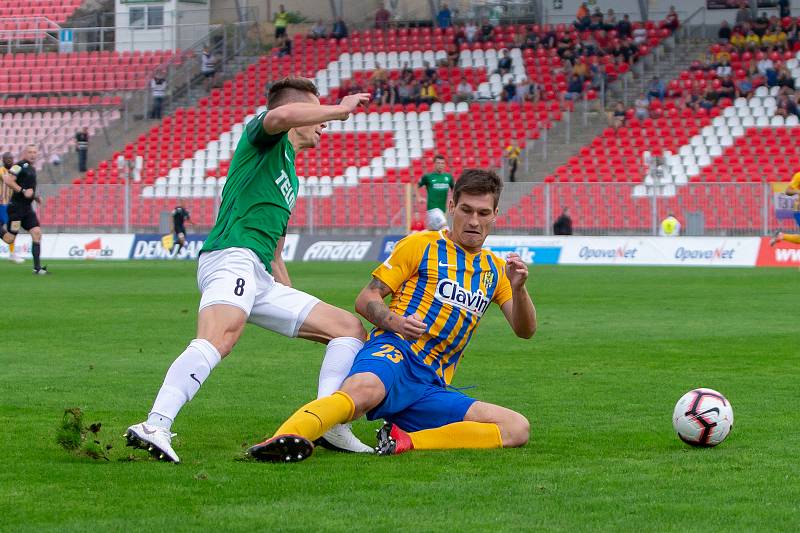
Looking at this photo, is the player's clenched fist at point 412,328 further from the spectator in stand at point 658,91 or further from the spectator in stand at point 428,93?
the spectator in stand at point 428,93

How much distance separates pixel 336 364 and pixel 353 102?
1457 mm

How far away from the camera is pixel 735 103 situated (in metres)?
37.9

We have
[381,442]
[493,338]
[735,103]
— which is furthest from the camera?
[735,103]

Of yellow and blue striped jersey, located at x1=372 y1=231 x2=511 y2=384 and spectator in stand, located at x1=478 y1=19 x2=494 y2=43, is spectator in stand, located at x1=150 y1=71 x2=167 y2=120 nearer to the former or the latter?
spectator in stand, located at x1=478 y1=19 x2=494 y2=43

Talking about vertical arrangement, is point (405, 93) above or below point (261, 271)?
below

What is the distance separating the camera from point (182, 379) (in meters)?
6.41

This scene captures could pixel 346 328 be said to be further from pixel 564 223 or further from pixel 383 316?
pixel 564 223

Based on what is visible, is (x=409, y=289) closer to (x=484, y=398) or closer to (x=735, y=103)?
(x=484, y=398)

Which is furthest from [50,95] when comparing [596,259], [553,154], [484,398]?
[484,398]

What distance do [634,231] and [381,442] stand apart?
26.2 m

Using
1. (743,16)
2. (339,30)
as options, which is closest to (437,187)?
(743,16)

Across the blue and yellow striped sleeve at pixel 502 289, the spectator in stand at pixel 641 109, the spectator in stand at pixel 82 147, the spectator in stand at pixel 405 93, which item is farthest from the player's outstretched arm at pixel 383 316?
the spectator in stand at pixel 82 147

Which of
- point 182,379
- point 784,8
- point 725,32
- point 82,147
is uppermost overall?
point 784,8

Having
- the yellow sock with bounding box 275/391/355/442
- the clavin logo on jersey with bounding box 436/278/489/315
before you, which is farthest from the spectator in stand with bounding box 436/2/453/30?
the yellow sock with bounding box 275/391/355/442
